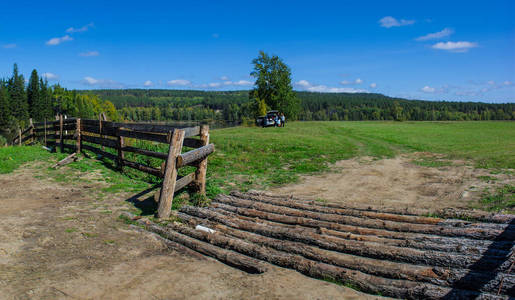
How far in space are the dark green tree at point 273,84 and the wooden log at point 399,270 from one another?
53237 millimetres

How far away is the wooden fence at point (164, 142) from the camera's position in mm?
7199

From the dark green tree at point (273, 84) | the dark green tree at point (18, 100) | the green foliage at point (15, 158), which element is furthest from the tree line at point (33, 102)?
the green foliage at point (15, 158)

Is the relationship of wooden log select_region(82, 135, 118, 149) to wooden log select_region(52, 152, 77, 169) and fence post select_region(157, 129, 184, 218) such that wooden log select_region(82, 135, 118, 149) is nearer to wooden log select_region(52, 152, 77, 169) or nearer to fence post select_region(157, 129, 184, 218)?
wooden log select_region(52, 152, 77, 169)

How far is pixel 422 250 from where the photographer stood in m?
5.05

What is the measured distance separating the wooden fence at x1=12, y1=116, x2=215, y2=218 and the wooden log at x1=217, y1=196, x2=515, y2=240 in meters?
1.51

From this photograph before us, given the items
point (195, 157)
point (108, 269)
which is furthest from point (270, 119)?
point (108, 269)

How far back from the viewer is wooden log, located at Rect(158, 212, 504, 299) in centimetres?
400

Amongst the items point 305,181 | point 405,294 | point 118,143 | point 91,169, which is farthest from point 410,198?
point 91,169

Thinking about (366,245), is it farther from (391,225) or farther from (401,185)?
(401,185)

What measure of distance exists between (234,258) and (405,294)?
2.47m

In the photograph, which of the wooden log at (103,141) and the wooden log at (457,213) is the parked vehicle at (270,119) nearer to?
the wooden log at (103,141)

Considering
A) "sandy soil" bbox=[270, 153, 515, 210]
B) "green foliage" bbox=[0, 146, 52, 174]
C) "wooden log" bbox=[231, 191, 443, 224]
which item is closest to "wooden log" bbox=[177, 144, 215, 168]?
"wooden log" bbox=[231, 191, 443, 224]

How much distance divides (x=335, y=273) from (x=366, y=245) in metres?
0.97

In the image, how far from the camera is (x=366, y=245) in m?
5.22
